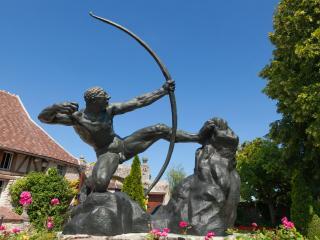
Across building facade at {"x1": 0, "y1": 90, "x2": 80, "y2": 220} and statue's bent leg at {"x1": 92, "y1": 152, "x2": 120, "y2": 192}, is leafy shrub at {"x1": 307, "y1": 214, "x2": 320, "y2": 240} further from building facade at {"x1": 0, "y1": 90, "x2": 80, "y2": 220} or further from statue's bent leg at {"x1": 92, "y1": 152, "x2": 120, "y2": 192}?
building facade at {"x1": 0, "y1": 90, "x2": 80, "y2": 220}

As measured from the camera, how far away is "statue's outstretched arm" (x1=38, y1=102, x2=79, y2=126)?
18.5ft

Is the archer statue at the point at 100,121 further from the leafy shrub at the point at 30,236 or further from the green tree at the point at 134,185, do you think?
the green tree at the point at 134,185

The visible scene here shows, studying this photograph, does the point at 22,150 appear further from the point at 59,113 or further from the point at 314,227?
the point at 59,113

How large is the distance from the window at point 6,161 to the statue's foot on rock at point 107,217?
59.0ft

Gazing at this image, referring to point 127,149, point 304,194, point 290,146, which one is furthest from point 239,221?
point 127,149

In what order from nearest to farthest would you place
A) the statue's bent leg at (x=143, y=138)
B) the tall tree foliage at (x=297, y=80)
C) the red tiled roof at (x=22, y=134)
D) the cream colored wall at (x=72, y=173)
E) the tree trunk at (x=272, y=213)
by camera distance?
the statue's bent leg at (x=143, y=138) < the tall tree foliage at (x=297, y=80) < the red tiled roof at (x=22, y=134) < the tree trunk at (x=272, y=213) < the cream colored wall at (x=72, y=173)

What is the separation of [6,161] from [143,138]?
1795cm

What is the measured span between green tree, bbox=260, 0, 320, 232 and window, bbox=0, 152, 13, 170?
15.2m

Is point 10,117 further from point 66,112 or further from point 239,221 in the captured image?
point 66,112

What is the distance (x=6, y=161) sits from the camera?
21469 millimetres

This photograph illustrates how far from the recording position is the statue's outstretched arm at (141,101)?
5.81 metres

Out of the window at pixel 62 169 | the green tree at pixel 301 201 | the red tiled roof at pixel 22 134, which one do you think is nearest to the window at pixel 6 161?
the red tiled roof at pixel 22 134

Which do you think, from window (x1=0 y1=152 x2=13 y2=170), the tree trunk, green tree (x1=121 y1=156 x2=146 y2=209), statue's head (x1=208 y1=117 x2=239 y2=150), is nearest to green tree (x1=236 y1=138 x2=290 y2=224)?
the tree trunk

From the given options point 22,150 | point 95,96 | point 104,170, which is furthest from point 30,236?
point 22,150
